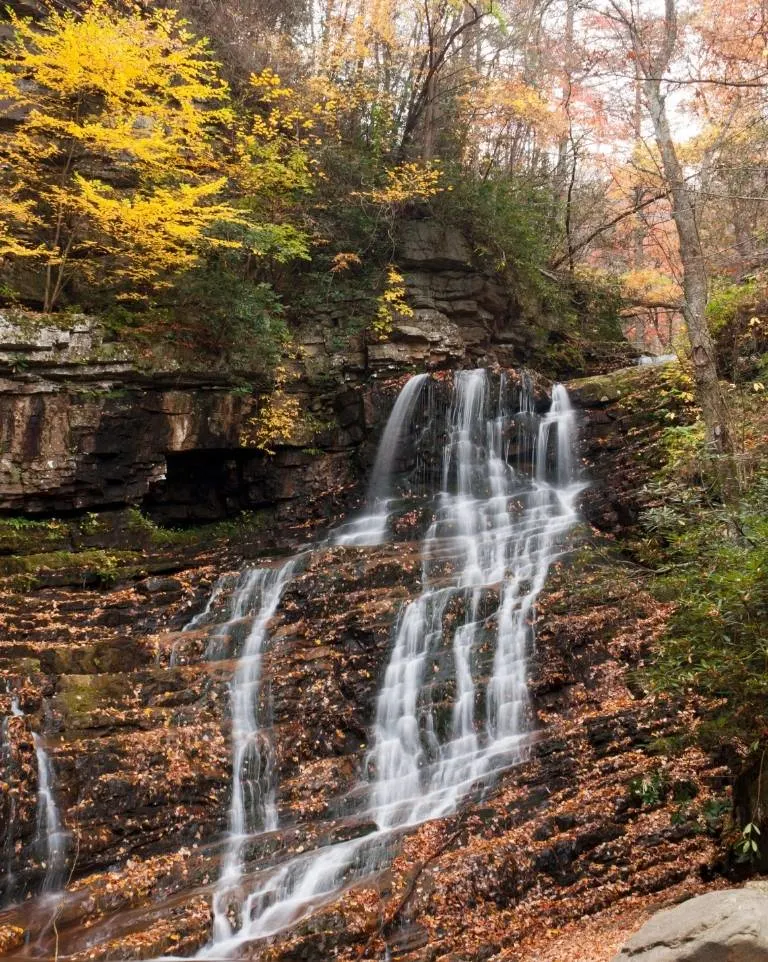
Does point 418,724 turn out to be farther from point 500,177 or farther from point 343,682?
point 500,177

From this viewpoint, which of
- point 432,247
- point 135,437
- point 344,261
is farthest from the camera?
point 432,247

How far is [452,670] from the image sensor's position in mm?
9250

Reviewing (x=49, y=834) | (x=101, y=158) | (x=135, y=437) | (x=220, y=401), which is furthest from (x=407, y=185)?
(x=49, y=834)

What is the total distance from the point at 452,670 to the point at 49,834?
4.97 metres

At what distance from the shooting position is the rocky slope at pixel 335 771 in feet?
19.8

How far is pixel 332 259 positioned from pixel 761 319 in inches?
351

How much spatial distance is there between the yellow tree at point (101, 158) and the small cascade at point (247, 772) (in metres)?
7.18

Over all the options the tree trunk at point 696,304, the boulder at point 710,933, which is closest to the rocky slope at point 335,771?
the boulder at point 710,933

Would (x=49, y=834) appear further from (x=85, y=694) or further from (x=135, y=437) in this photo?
(x=135, y=437)

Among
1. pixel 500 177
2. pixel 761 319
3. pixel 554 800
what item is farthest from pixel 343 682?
pixel 500 177

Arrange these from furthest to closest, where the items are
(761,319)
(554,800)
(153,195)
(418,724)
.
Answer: (153,195) < (761,319) < (418,724) < (554,800)

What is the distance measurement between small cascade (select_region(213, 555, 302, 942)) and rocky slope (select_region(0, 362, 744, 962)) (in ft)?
0.50

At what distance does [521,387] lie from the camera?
48.5 feet

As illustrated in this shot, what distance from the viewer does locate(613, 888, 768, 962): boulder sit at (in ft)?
11.6
